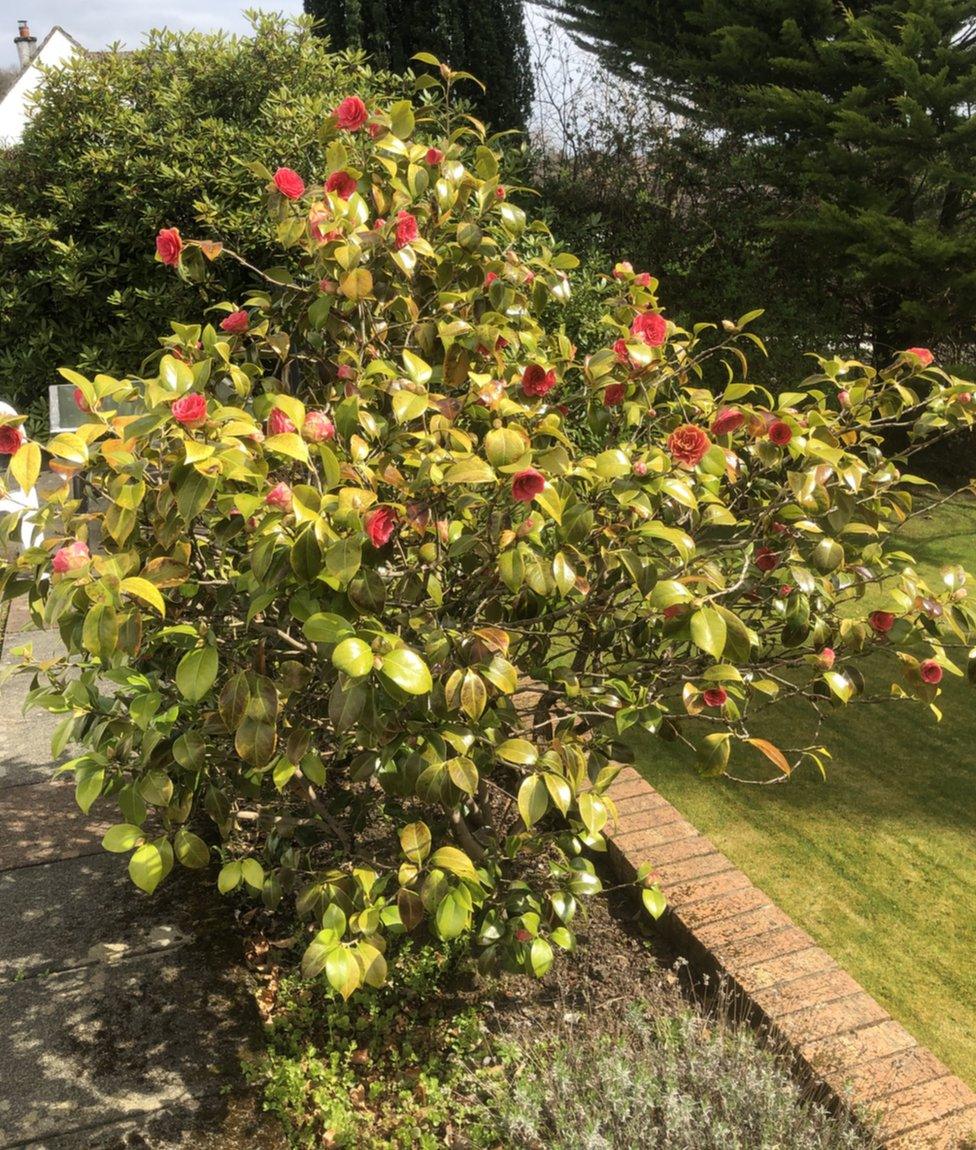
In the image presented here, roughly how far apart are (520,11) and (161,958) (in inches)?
375

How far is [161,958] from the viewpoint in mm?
2744

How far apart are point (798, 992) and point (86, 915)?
6.65ft

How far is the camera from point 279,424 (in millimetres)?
1869

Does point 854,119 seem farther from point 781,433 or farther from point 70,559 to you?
point 70,559

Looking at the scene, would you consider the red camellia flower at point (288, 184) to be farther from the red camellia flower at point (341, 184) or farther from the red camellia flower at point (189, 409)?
the red camellia flower at point (189, 409)

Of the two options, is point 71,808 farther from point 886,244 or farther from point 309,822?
point 886,244

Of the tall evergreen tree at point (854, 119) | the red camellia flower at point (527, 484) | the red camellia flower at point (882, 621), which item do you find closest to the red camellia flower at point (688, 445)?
the red camellia flower at point (527, 484)

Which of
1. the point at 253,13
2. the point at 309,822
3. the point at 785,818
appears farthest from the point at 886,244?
the point at 309,822

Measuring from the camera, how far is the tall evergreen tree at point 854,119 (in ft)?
26.4

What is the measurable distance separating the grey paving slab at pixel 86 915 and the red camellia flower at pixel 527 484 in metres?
1.85

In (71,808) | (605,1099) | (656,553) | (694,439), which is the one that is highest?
(694,439)

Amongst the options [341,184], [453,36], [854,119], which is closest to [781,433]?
[341,184]

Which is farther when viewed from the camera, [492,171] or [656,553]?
[492,171]

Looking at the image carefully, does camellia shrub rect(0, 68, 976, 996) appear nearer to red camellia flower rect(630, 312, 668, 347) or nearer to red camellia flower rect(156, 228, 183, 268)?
red camellia flower rect(630, 312, 668, 347)
